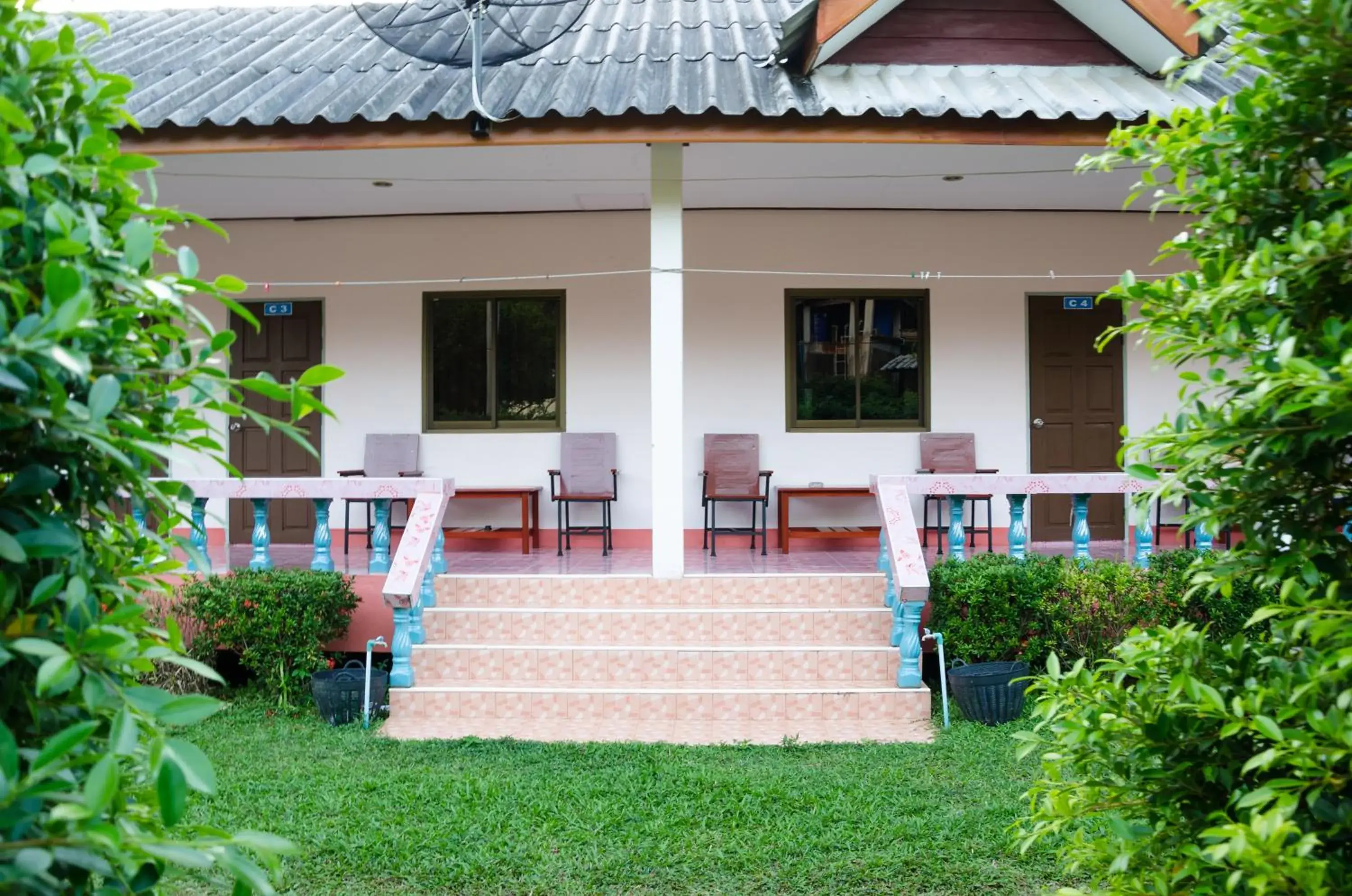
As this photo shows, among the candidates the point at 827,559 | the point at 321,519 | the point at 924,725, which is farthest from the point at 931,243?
the point at 321,519

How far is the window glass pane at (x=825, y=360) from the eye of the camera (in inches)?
382

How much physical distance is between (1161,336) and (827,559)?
652 cm

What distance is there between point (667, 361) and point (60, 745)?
6.06 metres

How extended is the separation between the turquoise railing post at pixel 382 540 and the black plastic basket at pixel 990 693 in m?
3.83

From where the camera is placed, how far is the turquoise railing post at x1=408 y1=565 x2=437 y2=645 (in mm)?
6473

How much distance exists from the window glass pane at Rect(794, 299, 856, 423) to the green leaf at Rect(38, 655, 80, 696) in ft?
28.6

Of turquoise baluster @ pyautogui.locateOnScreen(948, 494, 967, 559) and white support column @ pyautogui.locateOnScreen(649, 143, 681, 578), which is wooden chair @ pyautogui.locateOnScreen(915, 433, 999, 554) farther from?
white support column @ pyautogui.locateOnScreen(649, 143, 681, 578)

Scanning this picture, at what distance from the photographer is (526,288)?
972cm

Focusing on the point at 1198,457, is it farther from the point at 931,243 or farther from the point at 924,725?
the point at 931,243

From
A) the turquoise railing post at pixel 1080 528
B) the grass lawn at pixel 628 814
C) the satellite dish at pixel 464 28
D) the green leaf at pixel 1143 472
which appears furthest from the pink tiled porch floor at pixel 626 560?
the green leaf at pixel 1143 472

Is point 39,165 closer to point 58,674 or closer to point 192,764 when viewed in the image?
point 58,674

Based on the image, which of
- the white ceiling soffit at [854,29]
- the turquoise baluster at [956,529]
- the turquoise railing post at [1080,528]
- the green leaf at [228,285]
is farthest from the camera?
the white ceiling soffit at [854,29]

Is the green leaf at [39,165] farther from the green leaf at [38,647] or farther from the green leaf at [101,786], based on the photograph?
the green leaf at [101,786]

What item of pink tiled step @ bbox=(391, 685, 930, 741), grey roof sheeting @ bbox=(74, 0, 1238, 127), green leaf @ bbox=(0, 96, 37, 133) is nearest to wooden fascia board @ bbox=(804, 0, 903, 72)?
grey roof sheeting @ bbox=(74, 0, 1238, 127)
